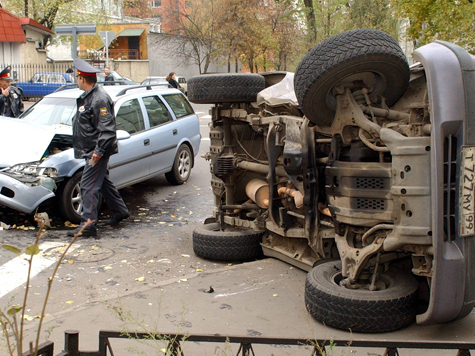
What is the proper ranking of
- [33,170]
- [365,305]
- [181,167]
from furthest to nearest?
1. [181,167]
2. [33,170]
3. [365,305]

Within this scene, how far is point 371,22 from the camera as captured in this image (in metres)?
26.0

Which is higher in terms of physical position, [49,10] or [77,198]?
[49,10]

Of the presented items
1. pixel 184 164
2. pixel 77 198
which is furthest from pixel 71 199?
pixel 184 164

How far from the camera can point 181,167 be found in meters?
10.6

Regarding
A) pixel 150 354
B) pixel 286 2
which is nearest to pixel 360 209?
pixel 150 354

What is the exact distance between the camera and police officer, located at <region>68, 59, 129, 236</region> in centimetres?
721

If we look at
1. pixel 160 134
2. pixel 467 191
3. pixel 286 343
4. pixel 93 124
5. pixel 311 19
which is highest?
pixel 311 19

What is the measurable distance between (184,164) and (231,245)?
477cm

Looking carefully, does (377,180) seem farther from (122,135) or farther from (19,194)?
(122,135)

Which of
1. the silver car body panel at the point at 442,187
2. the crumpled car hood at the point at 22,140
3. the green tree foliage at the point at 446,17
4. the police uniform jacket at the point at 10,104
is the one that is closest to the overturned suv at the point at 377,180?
the silver car body panel at the point at 442,187

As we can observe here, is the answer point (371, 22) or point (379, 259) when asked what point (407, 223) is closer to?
point (379, 259)

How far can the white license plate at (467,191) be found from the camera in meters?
3.73

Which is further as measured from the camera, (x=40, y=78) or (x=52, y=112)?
(x=40, y=78)

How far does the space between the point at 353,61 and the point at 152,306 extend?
238 centimetres
